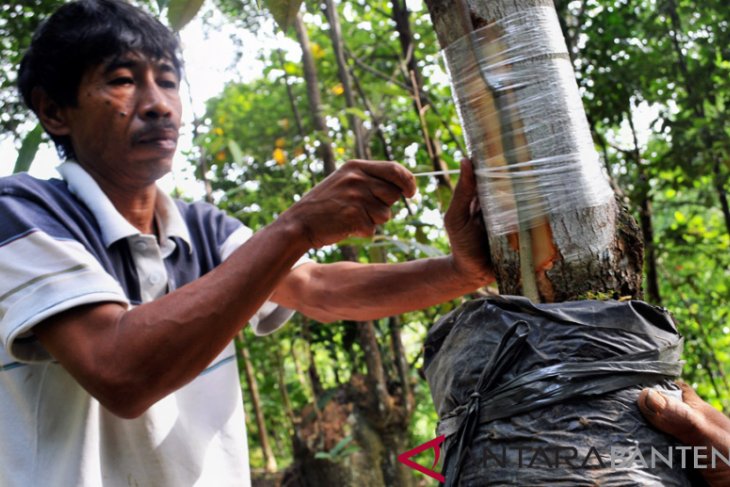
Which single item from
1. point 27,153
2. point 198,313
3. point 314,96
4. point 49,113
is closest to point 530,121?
point 198,313

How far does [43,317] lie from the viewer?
3.87 feet

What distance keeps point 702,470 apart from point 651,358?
170mm

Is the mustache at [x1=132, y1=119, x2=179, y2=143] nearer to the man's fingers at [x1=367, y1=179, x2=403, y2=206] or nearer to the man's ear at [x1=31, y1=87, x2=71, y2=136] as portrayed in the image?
the man's ear at [x1=31, y1=87, x2=71, y2=136]

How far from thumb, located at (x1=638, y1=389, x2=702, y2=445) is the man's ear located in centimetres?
140

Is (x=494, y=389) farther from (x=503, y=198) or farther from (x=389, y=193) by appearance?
(x=389, y=193)

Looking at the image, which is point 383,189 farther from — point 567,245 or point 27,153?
point 27,153

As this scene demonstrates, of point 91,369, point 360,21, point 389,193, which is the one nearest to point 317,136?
point 360,21

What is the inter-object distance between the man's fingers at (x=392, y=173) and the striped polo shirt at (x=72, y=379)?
1.64 ft

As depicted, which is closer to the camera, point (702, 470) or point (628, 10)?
point (702, 470)

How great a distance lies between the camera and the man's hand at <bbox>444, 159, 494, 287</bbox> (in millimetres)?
1210

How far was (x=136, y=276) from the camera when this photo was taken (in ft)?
5.08

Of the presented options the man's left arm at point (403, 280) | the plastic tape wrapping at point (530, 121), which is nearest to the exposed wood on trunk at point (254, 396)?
the man's left arm at point (403, 280)

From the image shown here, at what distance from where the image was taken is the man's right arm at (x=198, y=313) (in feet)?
3.74

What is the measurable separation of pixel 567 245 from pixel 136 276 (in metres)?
0.97
